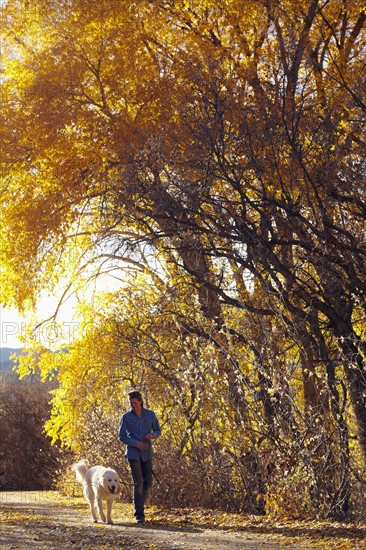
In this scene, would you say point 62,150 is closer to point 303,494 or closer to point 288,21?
point 288,21

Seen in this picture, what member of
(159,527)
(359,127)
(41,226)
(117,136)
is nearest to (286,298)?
(359,127)

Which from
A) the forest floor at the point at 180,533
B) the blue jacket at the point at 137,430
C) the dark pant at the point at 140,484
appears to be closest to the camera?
the forest floor at the point at 180,533

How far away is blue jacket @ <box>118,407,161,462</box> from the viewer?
1151cm

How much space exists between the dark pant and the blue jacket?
0.11 meters

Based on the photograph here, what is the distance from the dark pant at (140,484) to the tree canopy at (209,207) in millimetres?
1508

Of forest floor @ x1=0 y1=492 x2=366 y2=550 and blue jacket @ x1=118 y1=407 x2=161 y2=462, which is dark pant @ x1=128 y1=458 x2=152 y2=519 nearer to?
blue jacket @ x1=118 y1=407 x2=161 y2=462

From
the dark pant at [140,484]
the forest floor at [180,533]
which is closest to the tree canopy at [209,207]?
the forest floor at [180,533]

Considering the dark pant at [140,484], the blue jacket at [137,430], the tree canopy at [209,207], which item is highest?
the tree canopy at [209,207]

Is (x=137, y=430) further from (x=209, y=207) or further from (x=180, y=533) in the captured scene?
(x=209, y=207)

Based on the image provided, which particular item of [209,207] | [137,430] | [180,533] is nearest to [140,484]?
[137,430]

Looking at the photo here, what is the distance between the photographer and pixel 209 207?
1288 cm

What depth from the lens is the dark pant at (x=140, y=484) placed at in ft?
37.3

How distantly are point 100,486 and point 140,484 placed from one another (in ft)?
1.99

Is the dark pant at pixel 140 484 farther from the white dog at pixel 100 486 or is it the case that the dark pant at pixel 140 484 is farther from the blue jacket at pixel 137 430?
the white dog at pixel 100 486
